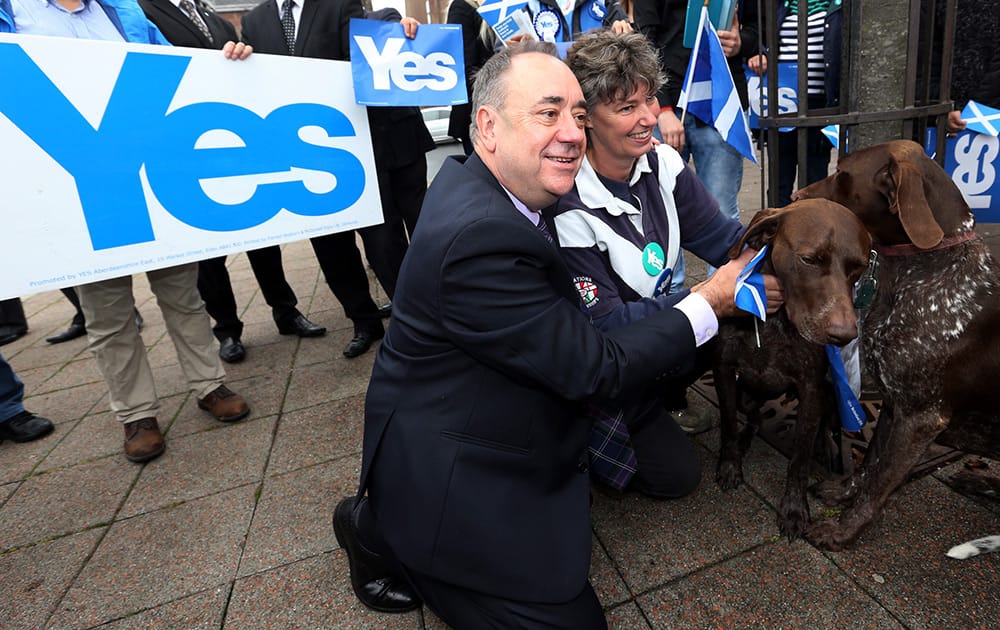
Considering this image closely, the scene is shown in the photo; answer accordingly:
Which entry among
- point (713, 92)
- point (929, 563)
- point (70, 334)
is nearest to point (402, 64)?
point (713, 92)

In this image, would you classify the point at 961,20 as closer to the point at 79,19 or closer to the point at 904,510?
the point at 904,510

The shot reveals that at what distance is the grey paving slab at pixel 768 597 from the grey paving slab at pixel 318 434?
1.80m

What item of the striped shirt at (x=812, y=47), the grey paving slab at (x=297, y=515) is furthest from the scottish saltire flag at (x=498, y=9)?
the grey paving slab at (x=297, y=515)

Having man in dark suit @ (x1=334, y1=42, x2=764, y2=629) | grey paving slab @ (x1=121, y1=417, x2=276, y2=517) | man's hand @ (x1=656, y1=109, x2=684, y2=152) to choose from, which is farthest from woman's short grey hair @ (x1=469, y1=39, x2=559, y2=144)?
grey paving slab @ (x1=121, y1=417, x2=276, y2=517)

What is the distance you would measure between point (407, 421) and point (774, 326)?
1.44 meters

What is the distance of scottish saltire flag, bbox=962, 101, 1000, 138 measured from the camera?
117 inches

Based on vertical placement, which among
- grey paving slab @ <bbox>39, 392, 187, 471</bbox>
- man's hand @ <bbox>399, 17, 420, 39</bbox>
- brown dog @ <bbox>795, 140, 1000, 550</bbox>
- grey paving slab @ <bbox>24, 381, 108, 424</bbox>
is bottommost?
grey paving slab @ <bbox>24, 381, 108, 424</bbox>

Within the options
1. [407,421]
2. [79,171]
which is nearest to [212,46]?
[79,171]

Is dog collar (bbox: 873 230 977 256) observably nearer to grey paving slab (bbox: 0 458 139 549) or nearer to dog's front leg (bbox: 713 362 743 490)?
dog's front leg (bbox: 713 362 743 490)

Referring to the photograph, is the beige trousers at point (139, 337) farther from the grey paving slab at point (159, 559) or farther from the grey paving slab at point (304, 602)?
the grey paving slab at point (304, 602)

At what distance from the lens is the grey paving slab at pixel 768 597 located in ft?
5.98

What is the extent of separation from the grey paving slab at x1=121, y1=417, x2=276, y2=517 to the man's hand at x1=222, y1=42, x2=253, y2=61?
2.16 metres

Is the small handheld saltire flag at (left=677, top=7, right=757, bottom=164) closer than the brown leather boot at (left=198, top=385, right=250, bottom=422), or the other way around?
the small handheld saltire flag at (left=677, top=7, right=757, bottom=164)

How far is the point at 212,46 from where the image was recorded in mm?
3842
